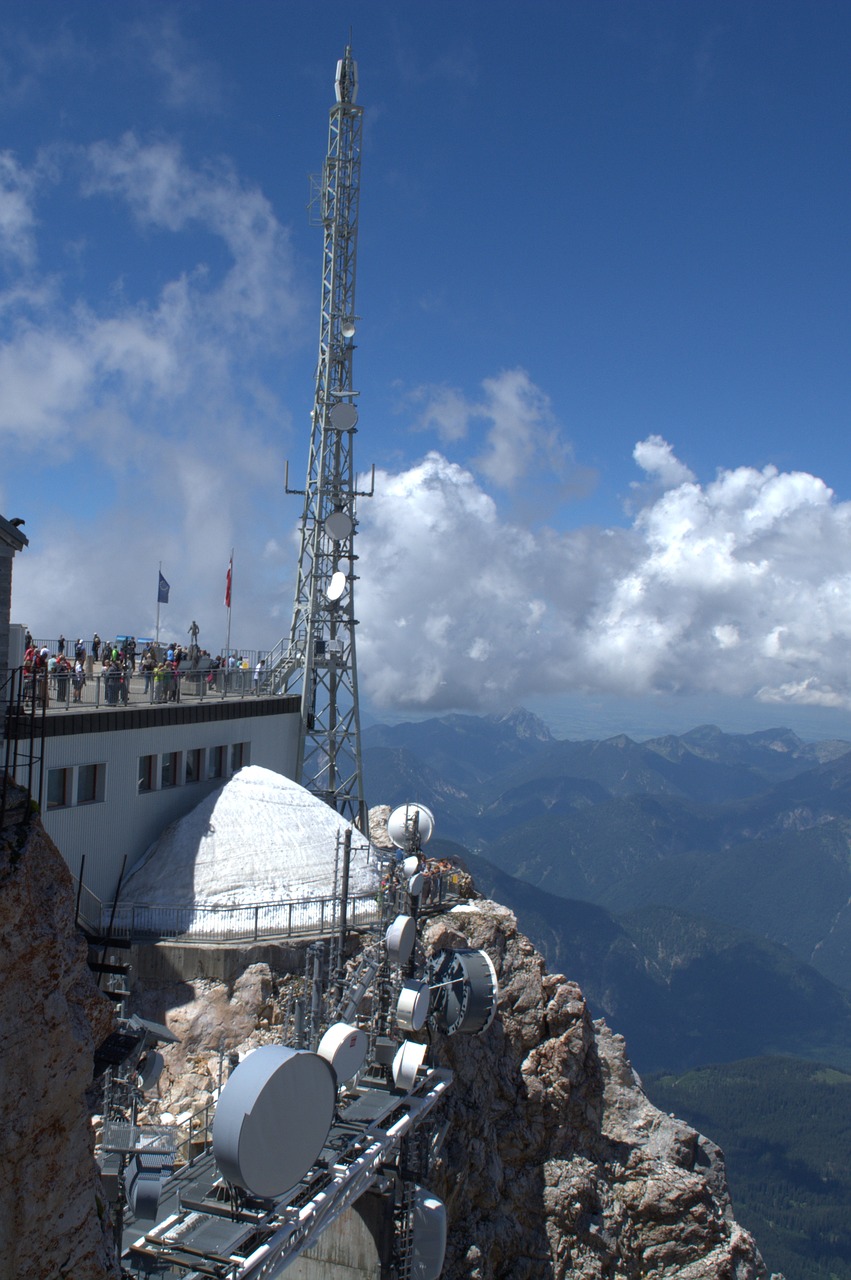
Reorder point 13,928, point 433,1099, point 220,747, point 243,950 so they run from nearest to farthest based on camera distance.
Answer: point 13,928
point 433,1099
point 243,950
point 220,747

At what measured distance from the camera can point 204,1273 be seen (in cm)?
1484

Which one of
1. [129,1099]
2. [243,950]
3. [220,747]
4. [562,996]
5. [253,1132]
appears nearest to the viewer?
[253,1132]

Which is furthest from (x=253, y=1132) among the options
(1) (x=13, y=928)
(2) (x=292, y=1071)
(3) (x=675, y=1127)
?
(3) (x=675, y=1127)

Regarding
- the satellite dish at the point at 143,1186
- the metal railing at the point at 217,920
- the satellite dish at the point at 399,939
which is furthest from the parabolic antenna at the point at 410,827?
the satellite dish at the point at 143,1186

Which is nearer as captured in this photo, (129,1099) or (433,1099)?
(129,1099)

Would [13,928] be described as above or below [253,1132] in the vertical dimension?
above

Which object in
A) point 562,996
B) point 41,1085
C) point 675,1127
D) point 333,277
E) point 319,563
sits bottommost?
point 675,1127

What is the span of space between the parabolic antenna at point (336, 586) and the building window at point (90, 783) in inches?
676

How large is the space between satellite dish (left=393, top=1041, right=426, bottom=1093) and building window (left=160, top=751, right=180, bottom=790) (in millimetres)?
12766

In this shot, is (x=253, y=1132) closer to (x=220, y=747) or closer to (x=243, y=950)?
(x=243, y=950)

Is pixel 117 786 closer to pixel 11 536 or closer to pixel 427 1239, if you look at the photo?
pixel 427 1239

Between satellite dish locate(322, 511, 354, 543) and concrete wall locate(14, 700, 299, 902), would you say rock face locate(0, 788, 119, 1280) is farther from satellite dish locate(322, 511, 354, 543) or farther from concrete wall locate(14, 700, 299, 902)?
satellite dish locate(322, 511, 354, 543)

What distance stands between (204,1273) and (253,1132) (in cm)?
271

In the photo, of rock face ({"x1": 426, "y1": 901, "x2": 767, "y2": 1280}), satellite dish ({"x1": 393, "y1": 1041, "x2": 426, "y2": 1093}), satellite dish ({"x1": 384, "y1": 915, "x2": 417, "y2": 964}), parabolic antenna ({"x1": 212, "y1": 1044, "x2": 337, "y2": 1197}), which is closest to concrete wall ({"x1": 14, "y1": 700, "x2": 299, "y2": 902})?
satellite dish ({"x1": 384, "y1": 915, "x2": 417, "y2": 964})
